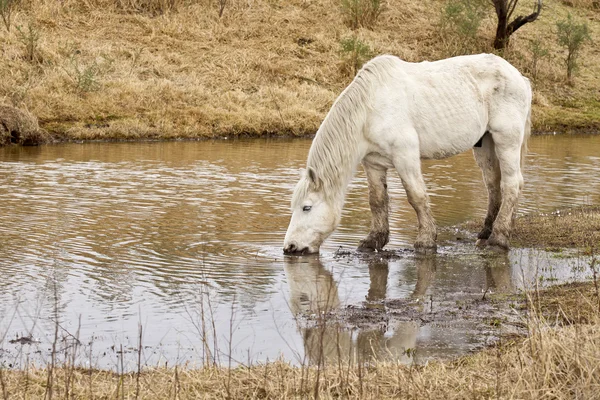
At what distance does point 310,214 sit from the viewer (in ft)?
28.6

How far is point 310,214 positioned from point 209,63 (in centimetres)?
1743

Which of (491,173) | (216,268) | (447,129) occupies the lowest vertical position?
(216,268)

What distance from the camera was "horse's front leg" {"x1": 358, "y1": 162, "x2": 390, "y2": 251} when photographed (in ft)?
30.3

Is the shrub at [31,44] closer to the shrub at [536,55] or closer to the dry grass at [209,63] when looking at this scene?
the dry grass at [209,63]

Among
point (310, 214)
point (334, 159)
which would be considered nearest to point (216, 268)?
point (310, 214)

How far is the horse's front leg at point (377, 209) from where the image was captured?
30.3ft

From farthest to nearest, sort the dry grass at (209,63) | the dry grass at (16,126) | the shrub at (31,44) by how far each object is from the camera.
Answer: the shrub at (31,44) → the dry grass at (209,63) → the dry grass at (16,126)

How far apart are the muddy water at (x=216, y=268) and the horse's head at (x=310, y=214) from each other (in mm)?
242

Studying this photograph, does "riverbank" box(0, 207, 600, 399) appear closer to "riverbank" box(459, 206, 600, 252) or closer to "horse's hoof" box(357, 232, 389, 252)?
"horse's hoof" box(357, 232, 389, 252)

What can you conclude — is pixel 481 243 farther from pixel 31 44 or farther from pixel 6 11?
pixel 6 11

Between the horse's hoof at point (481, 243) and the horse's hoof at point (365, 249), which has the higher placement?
the horse's hoof at point (481, 243)

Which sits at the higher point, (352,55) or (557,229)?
(352,55)

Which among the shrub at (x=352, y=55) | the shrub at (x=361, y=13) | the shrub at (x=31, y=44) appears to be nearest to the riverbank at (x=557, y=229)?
the shrub at (x=31, y=44)

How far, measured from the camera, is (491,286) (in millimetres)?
7676
